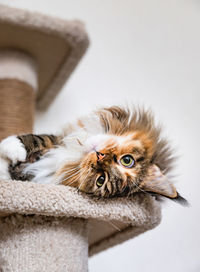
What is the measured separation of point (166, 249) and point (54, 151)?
948mm

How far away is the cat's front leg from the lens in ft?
2.92

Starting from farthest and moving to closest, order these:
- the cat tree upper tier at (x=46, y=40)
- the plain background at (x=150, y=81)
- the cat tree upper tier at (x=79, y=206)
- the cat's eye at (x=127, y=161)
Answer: the plain background at (x=150, y=81)
the cat tree upper tier at (x=46, y=40)
the cat's eye at (x=127, y=161)
the cat tree upper tier at (x=79, y=206)

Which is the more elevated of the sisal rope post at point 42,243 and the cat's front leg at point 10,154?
the cat's front leg at point 10,154

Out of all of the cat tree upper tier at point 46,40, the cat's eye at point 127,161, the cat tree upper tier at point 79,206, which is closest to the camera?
the cat tree upper tier at point 79,206

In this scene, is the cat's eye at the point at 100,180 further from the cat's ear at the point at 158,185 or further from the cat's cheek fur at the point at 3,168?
the cat's cheek fur at the point at 3,168

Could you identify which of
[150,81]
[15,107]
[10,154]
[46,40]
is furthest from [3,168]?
[150,81]

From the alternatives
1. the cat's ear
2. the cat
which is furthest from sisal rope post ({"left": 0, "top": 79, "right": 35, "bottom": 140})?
the cat's ear

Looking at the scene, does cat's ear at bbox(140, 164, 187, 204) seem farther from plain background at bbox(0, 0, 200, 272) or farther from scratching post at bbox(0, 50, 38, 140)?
plain background at bbox(0, 0, 200, 272)

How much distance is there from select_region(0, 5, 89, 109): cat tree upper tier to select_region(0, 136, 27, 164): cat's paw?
56cm

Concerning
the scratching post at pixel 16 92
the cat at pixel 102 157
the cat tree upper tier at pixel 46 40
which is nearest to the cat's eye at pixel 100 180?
the cat at pixel 102 157

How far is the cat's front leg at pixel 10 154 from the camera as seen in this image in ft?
2.92

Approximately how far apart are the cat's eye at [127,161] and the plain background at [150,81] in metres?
0.90

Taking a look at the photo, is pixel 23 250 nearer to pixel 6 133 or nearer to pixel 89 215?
pixel 89 215

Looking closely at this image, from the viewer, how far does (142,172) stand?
2.90ft
